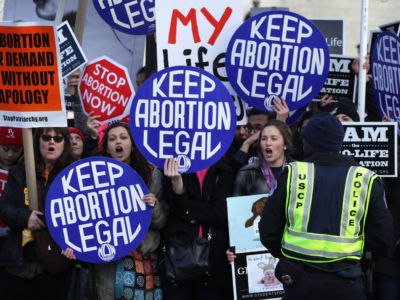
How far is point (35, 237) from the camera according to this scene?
466 cm

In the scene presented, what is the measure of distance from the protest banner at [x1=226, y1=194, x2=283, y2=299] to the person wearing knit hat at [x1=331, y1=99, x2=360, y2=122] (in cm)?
125

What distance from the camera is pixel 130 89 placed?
6.11m

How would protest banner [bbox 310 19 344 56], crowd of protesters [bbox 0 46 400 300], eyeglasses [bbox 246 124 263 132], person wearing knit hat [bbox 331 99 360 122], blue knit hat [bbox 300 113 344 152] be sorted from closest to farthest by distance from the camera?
1. blue knit hat [bbox 300 113 344 152]
2. crowd of protesters [bbox 0 46 400 300]
3. person wearing knit hat [bbox 331 99 360 122]
4. eyeglasses [bbox 246 124 263 132]
5. protest banner [bbox 310 19 344 56]

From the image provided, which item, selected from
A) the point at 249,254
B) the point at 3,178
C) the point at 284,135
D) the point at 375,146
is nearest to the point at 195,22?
the point at 284,135

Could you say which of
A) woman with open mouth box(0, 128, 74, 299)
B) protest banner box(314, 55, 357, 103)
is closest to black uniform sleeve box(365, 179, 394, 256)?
woman with open mouth box(0, 128, 74, 299)

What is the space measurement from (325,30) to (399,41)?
2864mm

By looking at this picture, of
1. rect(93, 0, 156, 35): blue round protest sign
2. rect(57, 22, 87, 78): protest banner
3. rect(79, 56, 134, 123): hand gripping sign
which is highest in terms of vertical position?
rect(93, 0, 156, 35): blue round protest sign

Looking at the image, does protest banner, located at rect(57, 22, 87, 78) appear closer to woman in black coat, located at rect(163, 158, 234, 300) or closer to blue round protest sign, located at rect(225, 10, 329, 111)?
blue round protest sign, located at rect(225, 10, 329, 111)

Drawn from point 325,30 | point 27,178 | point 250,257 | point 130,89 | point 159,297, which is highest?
point 325,30

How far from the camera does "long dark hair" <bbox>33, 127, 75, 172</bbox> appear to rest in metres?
4.88

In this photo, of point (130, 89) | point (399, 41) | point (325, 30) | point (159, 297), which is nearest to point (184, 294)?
point (159, 297)

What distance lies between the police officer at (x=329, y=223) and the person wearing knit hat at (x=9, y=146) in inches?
102

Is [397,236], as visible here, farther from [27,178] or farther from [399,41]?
[27,178]

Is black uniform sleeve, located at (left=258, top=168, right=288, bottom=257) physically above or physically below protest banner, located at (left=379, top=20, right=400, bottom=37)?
below
